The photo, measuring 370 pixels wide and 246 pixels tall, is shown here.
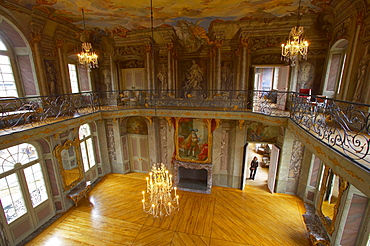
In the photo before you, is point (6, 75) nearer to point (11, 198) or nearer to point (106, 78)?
point (106, 78)

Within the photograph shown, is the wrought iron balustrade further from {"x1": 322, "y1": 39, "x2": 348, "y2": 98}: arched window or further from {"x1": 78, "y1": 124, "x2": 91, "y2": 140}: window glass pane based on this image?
{"x1": 78, "y1": 124, "x2": 91, "y2": 140}: window glass pane

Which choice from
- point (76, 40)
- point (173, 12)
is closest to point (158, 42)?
point (173, 12)

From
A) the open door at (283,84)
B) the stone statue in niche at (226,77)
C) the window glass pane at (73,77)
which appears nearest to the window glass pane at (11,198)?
the window glass pane at (73,77)

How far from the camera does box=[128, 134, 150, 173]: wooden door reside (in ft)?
29.9

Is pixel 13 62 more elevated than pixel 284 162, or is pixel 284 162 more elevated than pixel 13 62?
pixel 13 62

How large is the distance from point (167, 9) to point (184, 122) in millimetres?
4419

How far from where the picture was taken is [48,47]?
22.2 ft

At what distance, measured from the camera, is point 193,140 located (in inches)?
318

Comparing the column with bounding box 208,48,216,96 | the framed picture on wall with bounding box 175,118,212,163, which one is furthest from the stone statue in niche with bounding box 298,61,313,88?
the framed picture on wall with bounding box 175,118,212,163

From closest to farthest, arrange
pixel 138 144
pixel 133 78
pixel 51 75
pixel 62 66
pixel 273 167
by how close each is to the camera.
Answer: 1. pixel 51 75
2. pixel 62 66
3. pixel 273 167
4. pixel 138 144
5. pixel 133 78

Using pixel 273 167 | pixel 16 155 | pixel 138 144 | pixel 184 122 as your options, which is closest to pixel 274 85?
pixel 273 167

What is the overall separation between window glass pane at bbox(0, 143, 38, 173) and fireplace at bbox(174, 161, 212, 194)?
17.6 feet

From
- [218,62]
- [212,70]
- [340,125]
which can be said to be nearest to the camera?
[340,125]

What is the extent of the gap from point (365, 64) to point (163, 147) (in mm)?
7624
